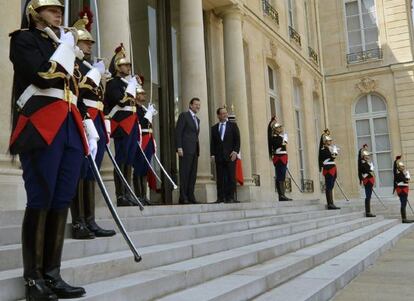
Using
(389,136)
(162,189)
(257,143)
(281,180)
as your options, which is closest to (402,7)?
(389,136)

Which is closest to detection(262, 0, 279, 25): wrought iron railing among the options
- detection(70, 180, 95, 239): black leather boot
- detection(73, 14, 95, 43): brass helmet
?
detection(73, 14, 95, 43): brass helmet

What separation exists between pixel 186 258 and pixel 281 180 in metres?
6.83

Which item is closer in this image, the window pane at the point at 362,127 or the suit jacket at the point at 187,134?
the suit jacket at the point at 187,134

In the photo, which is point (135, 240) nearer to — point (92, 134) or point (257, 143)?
point (92, 134)

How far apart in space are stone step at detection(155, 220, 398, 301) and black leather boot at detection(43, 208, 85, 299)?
30.9 inches

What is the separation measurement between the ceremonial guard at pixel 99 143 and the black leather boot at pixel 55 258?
0.74 m

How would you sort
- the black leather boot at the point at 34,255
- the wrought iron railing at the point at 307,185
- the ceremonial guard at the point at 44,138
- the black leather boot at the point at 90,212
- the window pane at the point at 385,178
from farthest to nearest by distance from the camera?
1. the window pane at the point at 385,178
2. the wrought iron railing at the point at 307,185
3. the black leather boot at the point at 90,212
4. the ceremonial guard at the point at 44,138
5. the black leather boot at the point at 34,255

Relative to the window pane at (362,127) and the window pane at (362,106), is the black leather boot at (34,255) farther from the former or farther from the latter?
the window pane at (362,106)

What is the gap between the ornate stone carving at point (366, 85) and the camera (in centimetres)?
2191

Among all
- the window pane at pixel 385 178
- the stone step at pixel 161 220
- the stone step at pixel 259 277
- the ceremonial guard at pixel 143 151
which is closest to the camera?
the stone step at pixel 259 277

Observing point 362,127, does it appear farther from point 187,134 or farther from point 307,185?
point 187,134

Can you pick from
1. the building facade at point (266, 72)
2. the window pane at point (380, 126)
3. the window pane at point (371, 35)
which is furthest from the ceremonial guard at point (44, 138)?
the window pane at point (371, 35)

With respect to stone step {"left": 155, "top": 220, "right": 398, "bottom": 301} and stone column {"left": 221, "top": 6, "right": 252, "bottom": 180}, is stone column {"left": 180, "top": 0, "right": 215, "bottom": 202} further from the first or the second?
stone step {"left": 155, "top": 220, "right": 398, "bottom": 301}

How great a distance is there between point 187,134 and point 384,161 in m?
15.4
